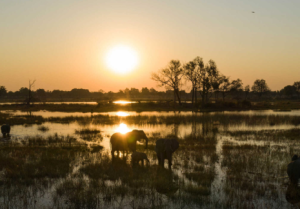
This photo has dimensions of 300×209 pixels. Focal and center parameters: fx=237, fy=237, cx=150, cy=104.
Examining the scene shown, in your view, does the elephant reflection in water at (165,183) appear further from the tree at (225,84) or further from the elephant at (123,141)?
the tree at (225,84)

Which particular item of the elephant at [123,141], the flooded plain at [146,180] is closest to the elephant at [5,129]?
the flooded plain at [146,180]

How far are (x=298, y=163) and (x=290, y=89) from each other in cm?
Result: 14891

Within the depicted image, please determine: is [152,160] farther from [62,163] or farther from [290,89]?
[290,89]

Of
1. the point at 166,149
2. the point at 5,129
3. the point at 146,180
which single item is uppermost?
the point at 166,149

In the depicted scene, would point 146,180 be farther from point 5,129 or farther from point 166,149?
point 5,129

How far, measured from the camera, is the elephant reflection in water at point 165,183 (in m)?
8.62

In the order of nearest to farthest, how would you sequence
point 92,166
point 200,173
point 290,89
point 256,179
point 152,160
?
point 256,179 < point 200,173 < point 92,166 < point 152,160 < point 290,89

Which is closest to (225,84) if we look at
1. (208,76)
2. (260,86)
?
(208,76)

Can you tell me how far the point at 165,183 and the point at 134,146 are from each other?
15.2 ft

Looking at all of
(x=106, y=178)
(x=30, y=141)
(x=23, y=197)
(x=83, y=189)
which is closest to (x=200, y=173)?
(x=106, y=178)

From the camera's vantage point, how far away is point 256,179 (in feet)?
31.6

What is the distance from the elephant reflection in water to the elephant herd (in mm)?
934

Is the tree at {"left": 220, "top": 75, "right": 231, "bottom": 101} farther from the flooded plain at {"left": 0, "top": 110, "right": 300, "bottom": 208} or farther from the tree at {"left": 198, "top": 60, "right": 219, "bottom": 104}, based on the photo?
the flooded plain at {"left": 0, "top": 110, "right": 300, "bottom": 208}

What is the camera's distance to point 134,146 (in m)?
13.4
